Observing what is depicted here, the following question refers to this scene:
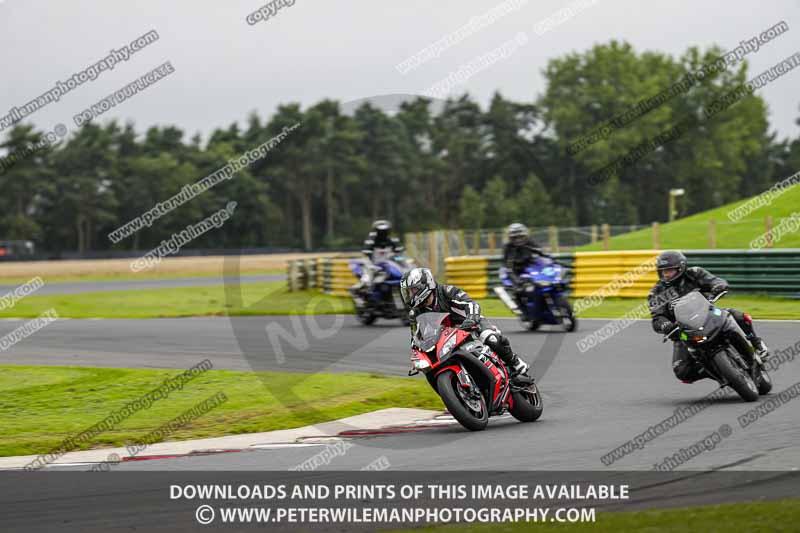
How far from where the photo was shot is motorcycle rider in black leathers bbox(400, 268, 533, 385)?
9.73 meters

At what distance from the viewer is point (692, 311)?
34.4ft

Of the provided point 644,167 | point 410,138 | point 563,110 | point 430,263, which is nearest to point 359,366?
point 430,263

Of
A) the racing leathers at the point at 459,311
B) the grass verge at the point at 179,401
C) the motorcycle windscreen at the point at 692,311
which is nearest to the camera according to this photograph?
the racing leathers at the point at 459,311

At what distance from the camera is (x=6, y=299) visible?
123 ft

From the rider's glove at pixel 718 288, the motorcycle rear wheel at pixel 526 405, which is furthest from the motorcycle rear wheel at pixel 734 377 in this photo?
the motorcycle rear wheel at pixel 526 405

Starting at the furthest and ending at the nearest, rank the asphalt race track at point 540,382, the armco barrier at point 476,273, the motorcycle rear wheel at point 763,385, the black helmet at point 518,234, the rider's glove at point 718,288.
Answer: the armco barrier at point 476,273
the black helmet at point 518,234
the rider's glove at point 718,288
the motorcycle rear wheel at point 763,385
the asphalt race track at point 540,382

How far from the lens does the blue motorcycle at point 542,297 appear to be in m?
18.7

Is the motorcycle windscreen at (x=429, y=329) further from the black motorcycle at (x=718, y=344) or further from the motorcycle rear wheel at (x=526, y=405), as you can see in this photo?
the black motorcycle at (x=718, y=344)

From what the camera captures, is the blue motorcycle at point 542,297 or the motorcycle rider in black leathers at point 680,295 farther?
the blue motorcycle at point 542,297

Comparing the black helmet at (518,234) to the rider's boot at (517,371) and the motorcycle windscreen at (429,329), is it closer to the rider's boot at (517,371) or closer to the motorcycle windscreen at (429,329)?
the rider's boot at (517,371)

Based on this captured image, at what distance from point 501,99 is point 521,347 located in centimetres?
9916

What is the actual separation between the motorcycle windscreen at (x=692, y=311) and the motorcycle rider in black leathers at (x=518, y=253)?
843cm

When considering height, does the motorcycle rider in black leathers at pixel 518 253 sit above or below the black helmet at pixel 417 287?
above
